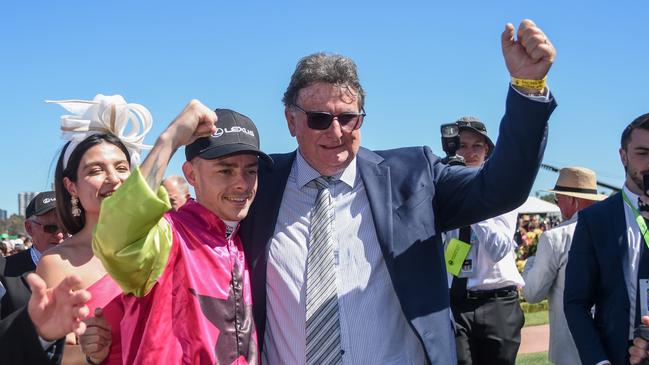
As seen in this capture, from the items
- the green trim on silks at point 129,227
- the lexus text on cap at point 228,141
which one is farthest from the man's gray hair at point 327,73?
the green trim on silks at point 129,227

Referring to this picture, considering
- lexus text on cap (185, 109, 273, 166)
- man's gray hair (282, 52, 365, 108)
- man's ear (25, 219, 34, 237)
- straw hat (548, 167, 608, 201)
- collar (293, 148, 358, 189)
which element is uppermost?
man's gray hair (282, 52, 365, 108)

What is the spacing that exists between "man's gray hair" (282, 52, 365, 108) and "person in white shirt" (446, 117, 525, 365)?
95.6 inches

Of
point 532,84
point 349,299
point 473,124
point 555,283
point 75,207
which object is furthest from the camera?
point 473,124

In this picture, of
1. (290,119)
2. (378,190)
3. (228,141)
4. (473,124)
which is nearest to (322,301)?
(378,190)

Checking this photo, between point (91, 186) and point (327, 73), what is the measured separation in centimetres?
123

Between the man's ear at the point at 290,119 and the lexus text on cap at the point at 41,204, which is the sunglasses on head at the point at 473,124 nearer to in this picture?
the man's ear at the point at 290,119

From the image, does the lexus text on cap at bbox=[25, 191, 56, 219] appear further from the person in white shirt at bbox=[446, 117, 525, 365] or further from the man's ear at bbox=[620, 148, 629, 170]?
the man's ear at bbox=[620, 148, 629, 170]

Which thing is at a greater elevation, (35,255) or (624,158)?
(624,158)

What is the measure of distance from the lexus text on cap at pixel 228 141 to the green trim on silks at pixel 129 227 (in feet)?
1.43

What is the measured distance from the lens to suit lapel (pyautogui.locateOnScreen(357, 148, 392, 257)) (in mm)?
2938

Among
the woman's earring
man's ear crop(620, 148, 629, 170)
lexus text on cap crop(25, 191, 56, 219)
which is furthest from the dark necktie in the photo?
lexus text on cap crop(25, 191, 56, 219)

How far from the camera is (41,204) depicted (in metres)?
6.44

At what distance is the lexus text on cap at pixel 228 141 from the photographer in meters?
2.74

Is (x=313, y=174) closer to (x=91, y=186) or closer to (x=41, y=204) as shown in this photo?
(x=91, y=186)
